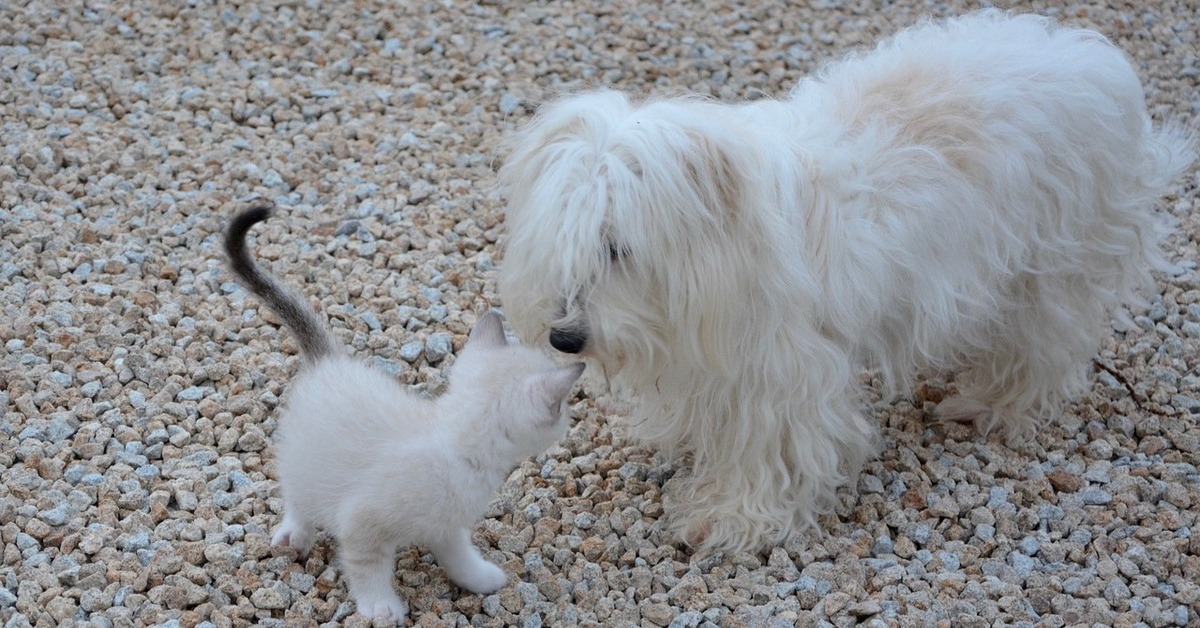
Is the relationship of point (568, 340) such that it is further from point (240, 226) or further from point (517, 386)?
point (240, 226)

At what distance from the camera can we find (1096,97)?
11.3ft

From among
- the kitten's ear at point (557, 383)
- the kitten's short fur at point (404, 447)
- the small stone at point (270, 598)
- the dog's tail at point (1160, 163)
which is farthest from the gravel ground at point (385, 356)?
the kitten's ear at point (557, 383)

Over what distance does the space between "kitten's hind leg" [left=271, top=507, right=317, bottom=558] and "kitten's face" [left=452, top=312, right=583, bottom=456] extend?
0.61 m

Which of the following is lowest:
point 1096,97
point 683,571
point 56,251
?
point 683,571

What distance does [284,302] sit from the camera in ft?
10.4

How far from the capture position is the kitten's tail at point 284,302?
3096mm

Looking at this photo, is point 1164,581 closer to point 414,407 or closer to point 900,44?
point 900,44

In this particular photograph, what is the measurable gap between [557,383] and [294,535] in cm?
92

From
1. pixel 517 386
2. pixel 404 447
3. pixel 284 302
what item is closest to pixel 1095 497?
pixel 517 386

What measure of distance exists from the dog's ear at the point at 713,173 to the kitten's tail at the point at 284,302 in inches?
41.0

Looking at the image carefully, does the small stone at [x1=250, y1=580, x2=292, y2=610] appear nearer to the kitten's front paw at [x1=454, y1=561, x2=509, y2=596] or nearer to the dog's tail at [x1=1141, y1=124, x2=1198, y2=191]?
the kitten's front paw at [x1=454, y1=561, x2=509, y2=596]

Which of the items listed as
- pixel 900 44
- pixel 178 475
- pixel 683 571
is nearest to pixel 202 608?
pixel 178 475

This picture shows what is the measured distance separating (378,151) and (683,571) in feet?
8.17

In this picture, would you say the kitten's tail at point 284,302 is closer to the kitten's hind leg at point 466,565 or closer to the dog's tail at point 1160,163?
the kitten's hind leg at point 466,565
